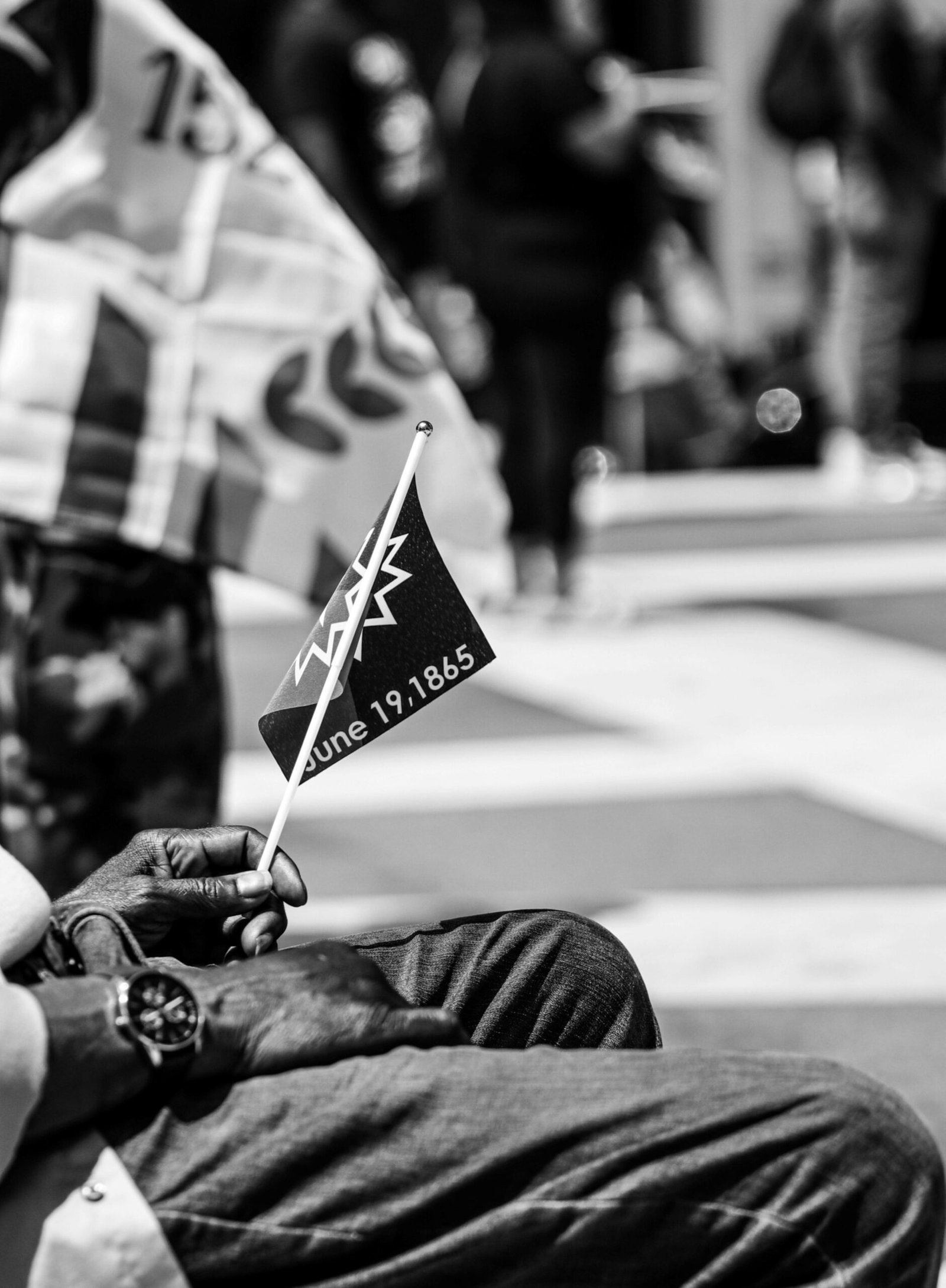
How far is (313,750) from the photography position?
1.83m

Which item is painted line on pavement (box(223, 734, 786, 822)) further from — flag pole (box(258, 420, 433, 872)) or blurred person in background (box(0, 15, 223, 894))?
flag pole (box(258, 420, 433, 872))

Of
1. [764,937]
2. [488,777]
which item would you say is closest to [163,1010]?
[764,937]

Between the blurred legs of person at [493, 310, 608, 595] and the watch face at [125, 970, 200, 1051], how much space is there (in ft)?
18.7

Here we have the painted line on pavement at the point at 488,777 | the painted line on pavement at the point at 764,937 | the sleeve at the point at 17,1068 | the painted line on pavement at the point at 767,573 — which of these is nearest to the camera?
the sleeve at the point at 17,1068

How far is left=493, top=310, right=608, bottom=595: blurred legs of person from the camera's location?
7.11 m

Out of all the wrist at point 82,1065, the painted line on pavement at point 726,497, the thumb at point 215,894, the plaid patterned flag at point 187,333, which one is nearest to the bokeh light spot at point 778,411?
the painted line on pavement at point 726,497

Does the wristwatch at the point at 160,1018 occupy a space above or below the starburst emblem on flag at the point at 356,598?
below

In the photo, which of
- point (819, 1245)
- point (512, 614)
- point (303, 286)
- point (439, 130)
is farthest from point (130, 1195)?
point (439, 130)

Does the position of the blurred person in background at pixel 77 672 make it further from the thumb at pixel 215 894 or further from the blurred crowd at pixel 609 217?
the blurred crowd at pixel 609 217

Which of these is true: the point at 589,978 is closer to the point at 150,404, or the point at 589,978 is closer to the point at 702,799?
the point at 150,404

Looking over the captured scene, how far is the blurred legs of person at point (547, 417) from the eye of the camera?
23.3 ft

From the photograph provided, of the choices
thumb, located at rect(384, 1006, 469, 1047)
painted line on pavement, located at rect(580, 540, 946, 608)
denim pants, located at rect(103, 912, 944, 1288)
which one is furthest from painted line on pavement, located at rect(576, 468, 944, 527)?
denim pants, located at rect(103, 912, 944, 1288)

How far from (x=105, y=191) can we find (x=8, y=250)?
6.6 inches

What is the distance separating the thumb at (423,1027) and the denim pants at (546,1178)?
50 mm
